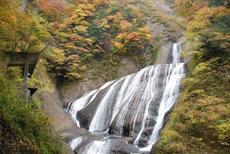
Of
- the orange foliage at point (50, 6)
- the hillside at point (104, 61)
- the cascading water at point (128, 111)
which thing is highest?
the orange foliage at point (50, 6)

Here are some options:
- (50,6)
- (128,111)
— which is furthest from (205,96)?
(50,6)

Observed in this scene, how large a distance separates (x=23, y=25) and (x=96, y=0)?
1687 centimetres

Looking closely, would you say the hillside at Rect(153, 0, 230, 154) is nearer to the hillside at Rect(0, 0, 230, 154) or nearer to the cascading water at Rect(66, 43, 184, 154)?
the hillside at Rect(0, 0, 230, 154)

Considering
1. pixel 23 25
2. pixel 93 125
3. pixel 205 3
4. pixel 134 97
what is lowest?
pixel 93 125

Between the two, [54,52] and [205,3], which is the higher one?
[205,3]

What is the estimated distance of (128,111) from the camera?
16938 millimetres

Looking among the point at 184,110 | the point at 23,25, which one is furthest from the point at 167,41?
the point at 23,25

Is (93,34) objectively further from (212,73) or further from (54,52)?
(212,73)

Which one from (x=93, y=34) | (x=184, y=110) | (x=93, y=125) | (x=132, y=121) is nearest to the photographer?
(x=184, y=110)

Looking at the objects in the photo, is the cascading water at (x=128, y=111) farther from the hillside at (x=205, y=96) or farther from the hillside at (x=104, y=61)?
the hillside at (x=205, y=96)

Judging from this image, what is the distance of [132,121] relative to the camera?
15977mm

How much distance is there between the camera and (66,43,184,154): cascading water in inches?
555

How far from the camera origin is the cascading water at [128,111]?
46.3 feet

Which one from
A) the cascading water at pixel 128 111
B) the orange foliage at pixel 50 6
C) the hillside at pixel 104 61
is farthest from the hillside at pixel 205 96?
the orange foliage at pixel 50 6
